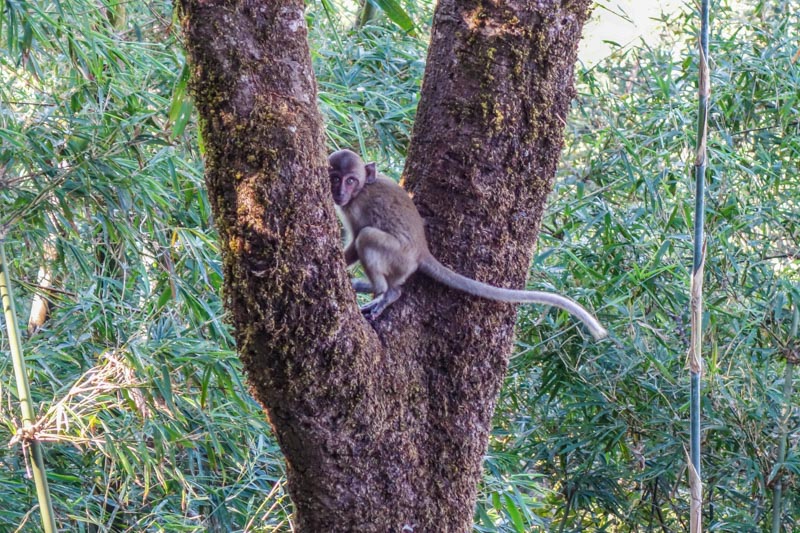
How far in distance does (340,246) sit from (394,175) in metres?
2.48

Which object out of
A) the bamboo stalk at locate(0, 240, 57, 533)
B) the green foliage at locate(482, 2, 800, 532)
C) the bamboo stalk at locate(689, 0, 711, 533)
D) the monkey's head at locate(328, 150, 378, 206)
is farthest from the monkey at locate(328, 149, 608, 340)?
the green foliage at locate(482, 2, 800, 532)

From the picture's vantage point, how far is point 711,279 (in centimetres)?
380

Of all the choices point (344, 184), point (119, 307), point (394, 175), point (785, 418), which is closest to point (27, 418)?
point (119, 307)

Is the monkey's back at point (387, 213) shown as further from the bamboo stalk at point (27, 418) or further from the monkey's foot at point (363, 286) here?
the bamboo stalk at point (27, 418)

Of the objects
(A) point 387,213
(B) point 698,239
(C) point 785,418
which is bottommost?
(C) point 785,418

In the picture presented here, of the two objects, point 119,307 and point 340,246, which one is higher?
point 340,246

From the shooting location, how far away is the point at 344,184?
2.81 meters

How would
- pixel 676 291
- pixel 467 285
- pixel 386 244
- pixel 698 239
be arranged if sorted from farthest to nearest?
pixel 676 291, pixel 386 244, pixel 467 285, pixel 698 239

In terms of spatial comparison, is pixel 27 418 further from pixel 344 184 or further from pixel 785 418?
pixel 785 418

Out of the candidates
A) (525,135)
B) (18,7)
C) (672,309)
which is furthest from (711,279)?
(18,7)

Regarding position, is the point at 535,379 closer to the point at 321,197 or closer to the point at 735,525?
the point at 735,525

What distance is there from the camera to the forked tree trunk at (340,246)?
1.83 meters

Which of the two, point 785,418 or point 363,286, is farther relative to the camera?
point 785,418

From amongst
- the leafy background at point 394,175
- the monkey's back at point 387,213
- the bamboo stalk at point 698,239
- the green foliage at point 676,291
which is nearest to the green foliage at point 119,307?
the leafy background at point 394,175
